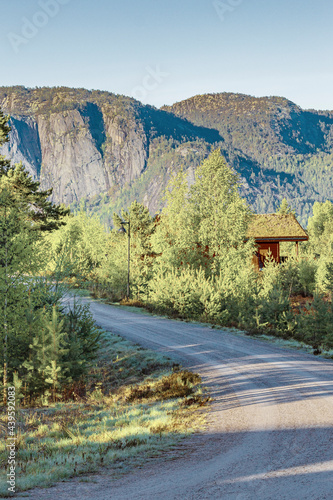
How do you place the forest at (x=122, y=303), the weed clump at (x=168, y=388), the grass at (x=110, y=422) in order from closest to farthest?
the grass at (x=110, y=422), the forest at (x=122, y=303), the weed clump at (x=168, y=388)

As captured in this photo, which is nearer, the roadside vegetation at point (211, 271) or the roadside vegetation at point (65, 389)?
the roadside vegetation at point (65, 389)

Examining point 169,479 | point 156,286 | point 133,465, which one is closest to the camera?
point 169,479

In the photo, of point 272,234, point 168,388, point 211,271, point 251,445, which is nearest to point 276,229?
point 272,234

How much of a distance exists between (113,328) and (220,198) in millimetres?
15224

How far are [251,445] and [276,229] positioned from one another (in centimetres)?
3960

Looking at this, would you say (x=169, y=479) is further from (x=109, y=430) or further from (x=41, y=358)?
(x=41, y=358)

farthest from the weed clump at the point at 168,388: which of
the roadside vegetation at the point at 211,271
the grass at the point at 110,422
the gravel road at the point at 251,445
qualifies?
the roadside vegetation at the point at 211,271

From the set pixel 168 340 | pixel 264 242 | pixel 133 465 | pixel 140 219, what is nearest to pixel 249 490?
pixel 133 465

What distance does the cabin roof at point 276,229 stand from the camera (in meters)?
43.4

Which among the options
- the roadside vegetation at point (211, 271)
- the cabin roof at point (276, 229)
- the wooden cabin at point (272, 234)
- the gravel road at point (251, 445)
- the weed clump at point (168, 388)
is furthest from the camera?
the cabin roof at point (276, 229)

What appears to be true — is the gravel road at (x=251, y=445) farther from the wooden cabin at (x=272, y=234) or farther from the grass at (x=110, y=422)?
the wooden cabin at (x=272, y=234)

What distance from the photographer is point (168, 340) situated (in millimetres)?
17531

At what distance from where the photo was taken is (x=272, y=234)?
43.8 meters

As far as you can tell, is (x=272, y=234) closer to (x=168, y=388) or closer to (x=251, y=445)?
(x=168, y=388)
